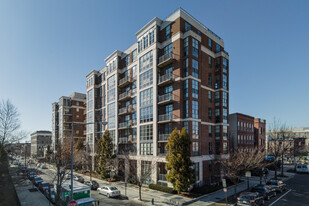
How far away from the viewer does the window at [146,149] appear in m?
30.4

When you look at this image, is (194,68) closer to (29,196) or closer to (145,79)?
(145,79)

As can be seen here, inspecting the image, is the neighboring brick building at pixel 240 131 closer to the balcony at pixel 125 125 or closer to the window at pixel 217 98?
the window at pixel 217 98

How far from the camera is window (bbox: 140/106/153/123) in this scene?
102 ft

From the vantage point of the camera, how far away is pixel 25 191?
29250 mm

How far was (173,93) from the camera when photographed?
28.7 metres

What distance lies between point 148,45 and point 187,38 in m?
7.65

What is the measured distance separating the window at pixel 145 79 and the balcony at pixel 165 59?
264 centimetres

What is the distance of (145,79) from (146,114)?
252 inches

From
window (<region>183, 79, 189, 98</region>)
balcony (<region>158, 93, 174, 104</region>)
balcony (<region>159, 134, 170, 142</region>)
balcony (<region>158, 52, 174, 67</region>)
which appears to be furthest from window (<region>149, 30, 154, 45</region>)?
balcony (<region>159, 134, 170, 142</region>)

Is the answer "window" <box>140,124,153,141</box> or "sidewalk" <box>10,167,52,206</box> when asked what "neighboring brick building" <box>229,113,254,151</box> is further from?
"sidewalk" <box>10,167,52,206</box>

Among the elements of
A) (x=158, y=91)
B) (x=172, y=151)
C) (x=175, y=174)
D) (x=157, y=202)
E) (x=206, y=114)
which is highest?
(x=158, y=91)

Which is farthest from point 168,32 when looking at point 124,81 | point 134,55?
point 124,81

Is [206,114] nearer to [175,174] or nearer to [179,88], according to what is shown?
[179,88]

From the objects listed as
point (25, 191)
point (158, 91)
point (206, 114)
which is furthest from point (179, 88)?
point (25, 191)
